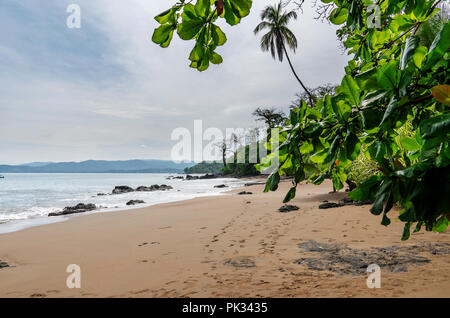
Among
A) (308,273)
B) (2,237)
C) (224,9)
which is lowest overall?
(2,237)

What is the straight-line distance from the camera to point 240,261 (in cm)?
347

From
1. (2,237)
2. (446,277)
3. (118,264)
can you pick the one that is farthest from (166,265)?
(2,237)

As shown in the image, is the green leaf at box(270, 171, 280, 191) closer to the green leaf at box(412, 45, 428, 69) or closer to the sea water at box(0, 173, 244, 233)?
the green leaf at box(412, 45, 428, 69)

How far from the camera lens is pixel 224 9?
101 cm

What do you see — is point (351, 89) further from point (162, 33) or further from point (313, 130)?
point (162, 33)

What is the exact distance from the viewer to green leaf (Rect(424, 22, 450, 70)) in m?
0.71

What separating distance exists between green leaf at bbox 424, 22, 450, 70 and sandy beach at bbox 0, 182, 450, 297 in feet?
6.92

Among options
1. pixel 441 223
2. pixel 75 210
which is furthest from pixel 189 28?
pixel 75 210

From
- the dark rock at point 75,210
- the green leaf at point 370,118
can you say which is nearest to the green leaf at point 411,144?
the green leaf at point 370,118

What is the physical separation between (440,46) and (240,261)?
324 cm

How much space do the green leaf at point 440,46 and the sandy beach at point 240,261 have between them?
2.11 m

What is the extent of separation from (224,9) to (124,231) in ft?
21.2
